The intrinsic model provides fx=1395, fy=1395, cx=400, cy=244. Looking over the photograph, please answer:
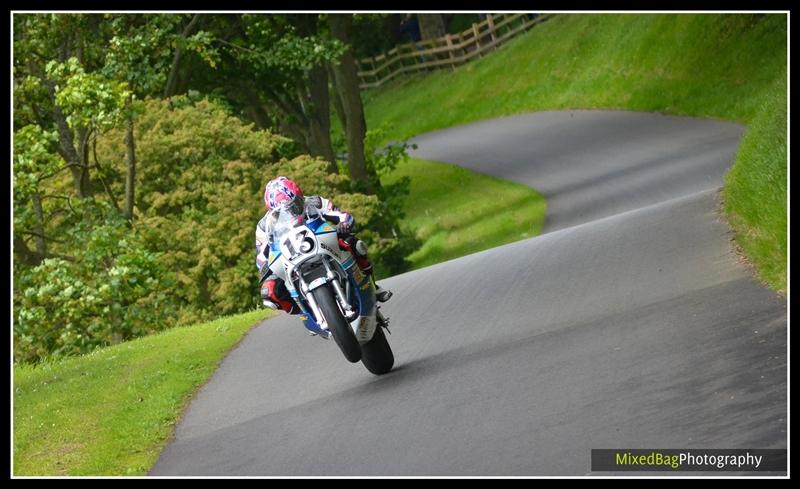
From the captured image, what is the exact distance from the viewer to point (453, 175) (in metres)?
39.9

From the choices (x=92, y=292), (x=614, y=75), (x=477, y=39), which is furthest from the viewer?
(x=477, y=39)

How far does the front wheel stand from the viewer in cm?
1152

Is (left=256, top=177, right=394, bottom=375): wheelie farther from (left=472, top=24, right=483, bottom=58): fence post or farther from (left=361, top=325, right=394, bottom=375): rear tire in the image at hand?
(left=472, top=24, right=483, bottom=58): fence post

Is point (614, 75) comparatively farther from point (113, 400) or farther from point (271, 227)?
point (271, 227)

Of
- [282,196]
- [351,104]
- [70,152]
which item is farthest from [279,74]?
[282,196]

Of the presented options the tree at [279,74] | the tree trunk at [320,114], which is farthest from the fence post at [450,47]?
the tree trunk at [320,114]

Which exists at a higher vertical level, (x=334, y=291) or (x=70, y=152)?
(x=334, y=291)

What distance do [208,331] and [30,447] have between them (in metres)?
5.68

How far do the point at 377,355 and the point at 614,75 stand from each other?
104 feet

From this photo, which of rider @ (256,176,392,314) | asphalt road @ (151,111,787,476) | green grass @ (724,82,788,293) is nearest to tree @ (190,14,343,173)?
asphalt road @ (151,111,787,476)

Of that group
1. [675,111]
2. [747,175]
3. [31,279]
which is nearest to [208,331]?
[31,279]

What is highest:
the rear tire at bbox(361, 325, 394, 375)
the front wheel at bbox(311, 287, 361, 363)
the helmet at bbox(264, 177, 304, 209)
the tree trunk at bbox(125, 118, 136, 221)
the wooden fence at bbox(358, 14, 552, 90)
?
the helmet at bbox(264, 177, 304, 209)

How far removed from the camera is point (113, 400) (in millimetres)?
14086

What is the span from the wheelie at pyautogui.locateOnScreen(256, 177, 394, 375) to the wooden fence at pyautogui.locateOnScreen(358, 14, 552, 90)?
43305 mm
